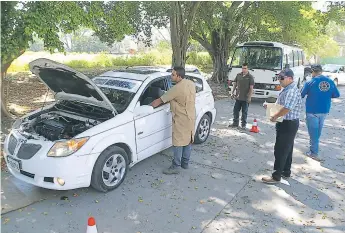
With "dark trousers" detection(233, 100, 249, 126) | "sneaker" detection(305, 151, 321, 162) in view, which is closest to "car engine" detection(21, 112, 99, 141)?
"sneaker" detection(305, 151, 321, 162)

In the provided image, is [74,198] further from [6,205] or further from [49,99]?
[49,99]

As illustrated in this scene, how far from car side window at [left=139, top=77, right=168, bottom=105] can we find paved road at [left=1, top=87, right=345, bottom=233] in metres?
1.20

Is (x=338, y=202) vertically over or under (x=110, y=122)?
under

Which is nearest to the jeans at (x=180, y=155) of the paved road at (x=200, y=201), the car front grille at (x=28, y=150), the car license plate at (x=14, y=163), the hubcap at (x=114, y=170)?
the paved road at (x=200, y=201)

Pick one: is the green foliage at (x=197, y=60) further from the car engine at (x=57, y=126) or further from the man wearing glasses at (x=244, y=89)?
the car engine at (x=57, y=126)

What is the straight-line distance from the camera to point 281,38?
771 inches

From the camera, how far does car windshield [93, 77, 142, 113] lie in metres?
5.03

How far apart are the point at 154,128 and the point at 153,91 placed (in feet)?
2.30

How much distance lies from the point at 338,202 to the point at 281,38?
16786mm

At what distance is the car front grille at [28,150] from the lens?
4160 millimetres

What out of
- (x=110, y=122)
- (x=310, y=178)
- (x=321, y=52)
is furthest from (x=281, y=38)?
(x=321, y=52)

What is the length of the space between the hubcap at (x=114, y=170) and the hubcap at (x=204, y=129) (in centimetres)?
247

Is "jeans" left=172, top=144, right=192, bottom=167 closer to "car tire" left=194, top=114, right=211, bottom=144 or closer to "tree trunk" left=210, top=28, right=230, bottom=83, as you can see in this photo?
"car tire" left=194, top=114, right=211, bottom=144

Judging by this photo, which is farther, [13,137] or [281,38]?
[281,38]
